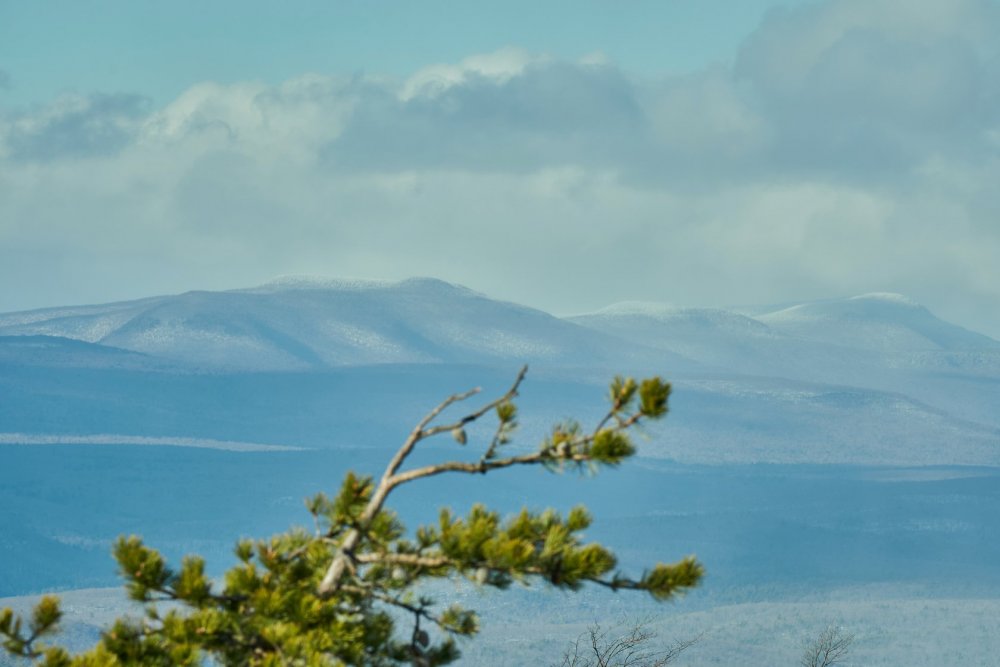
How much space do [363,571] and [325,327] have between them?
73.8 m

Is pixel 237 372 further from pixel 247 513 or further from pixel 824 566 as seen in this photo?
pixel 824 566

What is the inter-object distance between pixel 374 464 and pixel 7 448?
47.6 feet

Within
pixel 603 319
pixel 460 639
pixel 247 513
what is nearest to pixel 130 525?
pixel 247 513

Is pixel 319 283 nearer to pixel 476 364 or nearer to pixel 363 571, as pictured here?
pixel 476 364

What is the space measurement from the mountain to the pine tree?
62.3 m

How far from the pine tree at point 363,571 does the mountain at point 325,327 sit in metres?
62.3

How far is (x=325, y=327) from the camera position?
76.0 m

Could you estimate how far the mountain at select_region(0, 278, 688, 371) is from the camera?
7000 cm

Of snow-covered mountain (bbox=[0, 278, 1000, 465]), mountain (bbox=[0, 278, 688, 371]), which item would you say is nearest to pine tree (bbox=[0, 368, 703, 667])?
snow-covered mountain (bbox=[0, 278, 1000, 465])

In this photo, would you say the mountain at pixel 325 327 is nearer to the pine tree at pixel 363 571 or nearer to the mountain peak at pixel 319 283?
the mountain peak at pixel 319 283

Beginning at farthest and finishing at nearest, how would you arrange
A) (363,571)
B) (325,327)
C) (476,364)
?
(325,327) → (476,364) → (363,571)

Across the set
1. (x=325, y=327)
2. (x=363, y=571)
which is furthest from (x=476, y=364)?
(x=363, y=571)

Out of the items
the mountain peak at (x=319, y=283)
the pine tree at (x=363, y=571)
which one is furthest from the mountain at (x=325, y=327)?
the pine tree at (x=363, y=571)

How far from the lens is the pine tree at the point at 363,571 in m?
2.62
